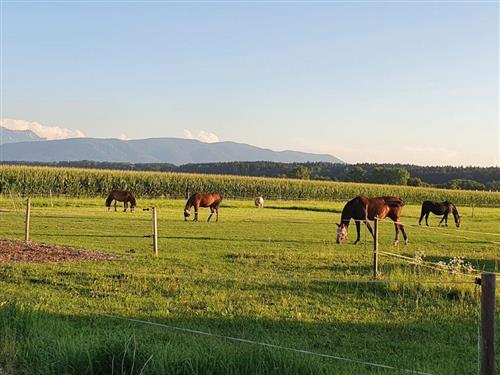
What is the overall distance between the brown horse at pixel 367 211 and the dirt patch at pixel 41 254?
8.69 m

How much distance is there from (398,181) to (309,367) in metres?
91.7

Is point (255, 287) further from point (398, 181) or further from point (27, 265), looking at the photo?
point (398, 181)

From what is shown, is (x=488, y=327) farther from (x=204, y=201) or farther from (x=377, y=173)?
(x=377, y=173)

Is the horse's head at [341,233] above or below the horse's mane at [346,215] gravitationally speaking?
below

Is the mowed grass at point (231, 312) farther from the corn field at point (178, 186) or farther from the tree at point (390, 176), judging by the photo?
the tree at point (390, 176)

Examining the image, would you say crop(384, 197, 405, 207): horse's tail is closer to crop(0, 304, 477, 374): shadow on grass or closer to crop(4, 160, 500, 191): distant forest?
crop(0, 304, 477, 374): shadow on grass

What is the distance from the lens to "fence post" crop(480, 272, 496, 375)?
14.2ft

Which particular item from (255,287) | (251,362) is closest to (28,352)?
(251,362)

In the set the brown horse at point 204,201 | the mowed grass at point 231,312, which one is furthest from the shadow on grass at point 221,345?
the brown horse at point 204,201

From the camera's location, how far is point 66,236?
18.6 m

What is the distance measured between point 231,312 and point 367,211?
12.7m

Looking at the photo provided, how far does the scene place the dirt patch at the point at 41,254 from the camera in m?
12.9

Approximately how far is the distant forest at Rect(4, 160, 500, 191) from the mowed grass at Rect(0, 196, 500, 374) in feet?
247

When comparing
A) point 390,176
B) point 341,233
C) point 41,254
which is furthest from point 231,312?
point 390,176
